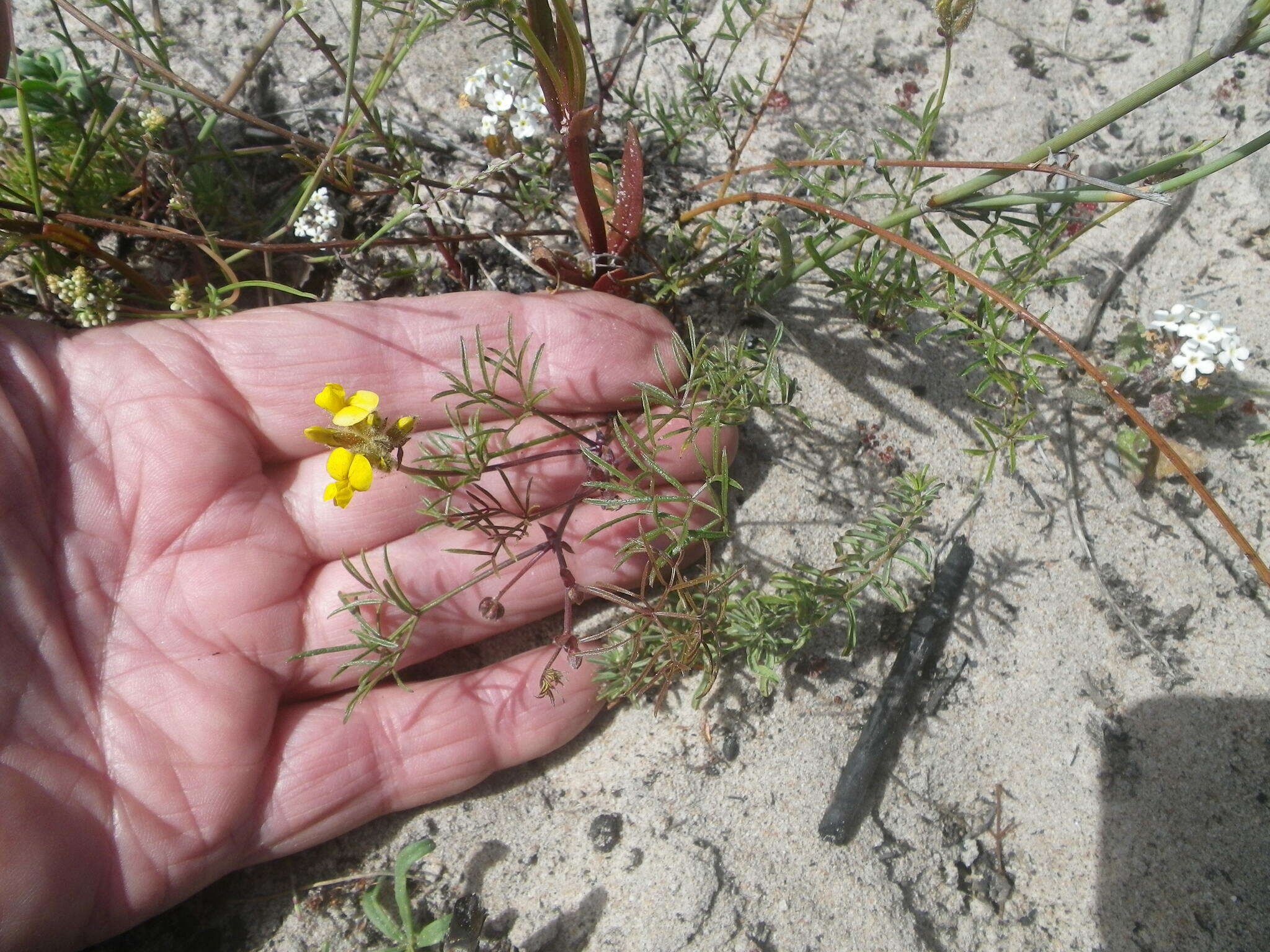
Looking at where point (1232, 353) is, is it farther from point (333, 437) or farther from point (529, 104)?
point (333, 437)

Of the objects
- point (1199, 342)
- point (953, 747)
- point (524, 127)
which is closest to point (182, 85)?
point (524, 127)

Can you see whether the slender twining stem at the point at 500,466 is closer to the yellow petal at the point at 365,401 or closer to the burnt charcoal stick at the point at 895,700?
the yellow petal at the point at 365,401

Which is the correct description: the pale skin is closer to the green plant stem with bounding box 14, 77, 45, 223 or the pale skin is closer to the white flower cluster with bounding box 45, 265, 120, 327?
the white flower cluster with bounding box 45, 265, 120, 327

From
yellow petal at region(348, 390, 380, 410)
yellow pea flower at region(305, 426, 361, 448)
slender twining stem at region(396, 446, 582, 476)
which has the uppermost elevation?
yellow petal at region(348, 390, 380, 410)

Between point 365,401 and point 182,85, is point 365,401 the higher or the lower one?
the lower one

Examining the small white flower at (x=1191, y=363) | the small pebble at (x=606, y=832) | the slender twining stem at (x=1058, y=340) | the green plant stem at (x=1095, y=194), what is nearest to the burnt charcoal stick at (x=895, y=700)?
the small pebble at (x=606, y=832)

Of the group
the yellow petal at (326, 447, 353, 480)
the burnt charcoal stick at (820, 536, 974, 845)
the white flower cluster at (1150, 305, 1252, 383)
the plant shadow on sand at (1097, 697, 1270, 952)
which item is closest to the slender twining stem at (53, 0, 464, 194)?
the yellow petal at (326, 447, 353, 480)
